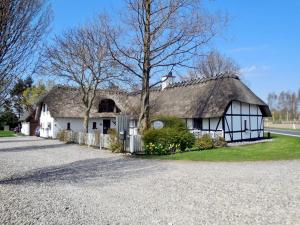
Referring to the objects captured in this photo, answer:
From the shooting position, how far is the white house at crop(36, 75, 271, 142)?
95.3 ft

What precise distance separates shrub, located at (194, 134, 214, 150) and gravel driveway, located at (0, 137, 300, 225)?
7.58 metres

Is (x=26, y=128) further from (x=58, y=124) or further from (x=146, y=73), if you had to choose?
(x=146, y=73)

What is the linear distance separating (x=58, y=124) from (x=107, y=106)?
698 cm

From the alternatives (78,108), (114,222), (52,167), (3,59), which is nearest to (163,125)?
(52,167)

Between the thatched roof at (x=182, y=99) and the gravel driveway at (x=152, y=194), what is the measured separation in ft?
48.7

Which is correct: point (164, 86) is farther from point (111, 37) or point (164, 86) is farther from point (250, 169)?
point (250, 169)

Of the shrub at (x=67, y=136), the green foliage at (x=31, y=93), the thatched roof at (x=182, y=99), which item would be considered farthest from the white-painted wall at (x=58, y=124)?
the green foliage at (x=31, y=93)

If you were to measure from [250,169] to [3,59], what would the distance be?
1014 cm

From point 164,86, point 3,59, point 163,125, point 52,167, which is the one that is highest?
point 164,86

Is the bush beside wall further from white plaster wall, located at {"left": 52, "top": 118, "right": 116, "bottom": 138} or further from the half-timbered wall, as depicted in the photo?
white plaster wall, located at {"left": 52, "top": 118, "right": 116, "bottom": 138}

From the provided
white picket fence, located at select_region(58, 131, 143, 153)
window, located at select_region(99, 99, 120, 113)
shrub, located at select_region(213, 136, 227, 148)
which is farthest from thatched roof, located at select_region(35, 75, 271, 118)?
white picket fence, located at select_region(58, 131, 143, 153)

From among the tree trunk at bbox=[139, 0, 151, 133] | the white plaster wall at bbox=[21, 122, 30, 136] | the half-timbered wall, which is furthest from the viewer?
the white plaster wall at bbox=[21, 122, 30, 136]

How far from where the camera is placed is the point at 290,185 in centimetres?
1019

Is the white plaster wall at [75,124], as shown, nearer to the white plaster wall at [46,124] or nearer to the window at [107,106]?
the white plaster wall at [46,124]
